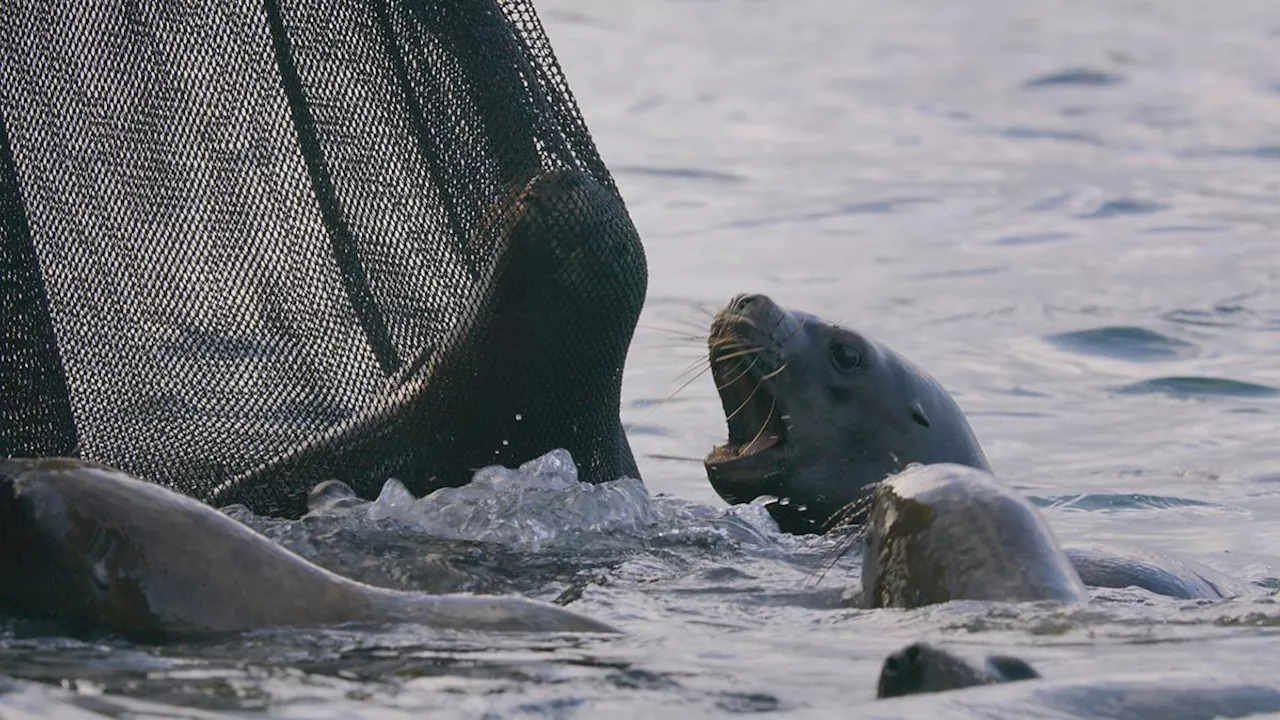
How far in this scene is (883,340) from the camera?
1116 cm

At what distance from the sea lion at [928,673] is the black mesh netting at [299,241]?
88.4 inches

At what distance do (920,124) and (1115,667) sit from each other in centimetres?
1459

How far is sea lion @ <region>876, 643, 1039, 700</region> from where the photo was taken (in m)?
3.44

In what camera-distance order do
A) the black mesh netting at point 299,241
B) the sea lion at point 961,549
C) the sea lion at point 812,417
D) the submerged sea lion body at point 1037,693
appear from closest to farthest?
the submerged sea lion body at point 1037,693, the sea lion at point 961,549, the black mesh netting at point 299,241, the sea lion at point 812,417

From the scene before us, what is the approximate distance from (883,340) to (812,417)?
464 centimetres

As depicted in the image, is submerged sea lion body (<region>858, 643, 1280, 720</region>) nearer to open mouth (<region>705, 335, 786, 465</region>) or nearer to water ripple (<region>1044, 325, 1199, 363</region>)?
open mouth (<region>705, 335, 786, 465</region>)

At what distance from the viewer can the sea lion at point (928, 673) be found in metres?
3.44

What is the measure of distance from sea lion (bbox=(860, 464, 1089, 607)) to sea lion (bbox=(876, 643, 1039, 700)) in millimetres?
903

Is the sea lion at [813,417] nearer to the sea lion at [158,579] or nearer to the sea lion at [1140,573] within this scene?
the sea lion at [1140,573]

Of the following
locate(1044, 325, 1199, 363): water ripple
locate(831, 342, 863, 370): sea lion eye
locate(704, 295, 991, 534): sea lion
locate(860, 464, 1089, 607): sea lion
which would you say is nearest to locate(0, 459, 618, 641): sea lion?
locate(860, 464, 1089, 607): sea lion

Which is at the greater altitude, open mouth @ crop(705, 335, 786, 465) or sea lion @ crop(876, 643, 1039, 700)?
open mouth @ crop(705, 335, 786, 465)

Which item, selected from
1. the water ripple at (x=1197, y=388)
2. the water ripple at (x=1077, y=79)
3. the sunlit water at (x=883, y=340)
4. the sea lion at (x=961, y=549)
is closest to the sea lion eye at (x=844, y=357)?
the sunlit water at (x=883, y=340)

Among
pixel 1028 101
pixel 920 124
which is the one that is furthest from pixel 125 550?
pixel 1028 101

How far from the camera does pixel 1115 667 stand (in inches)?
147
